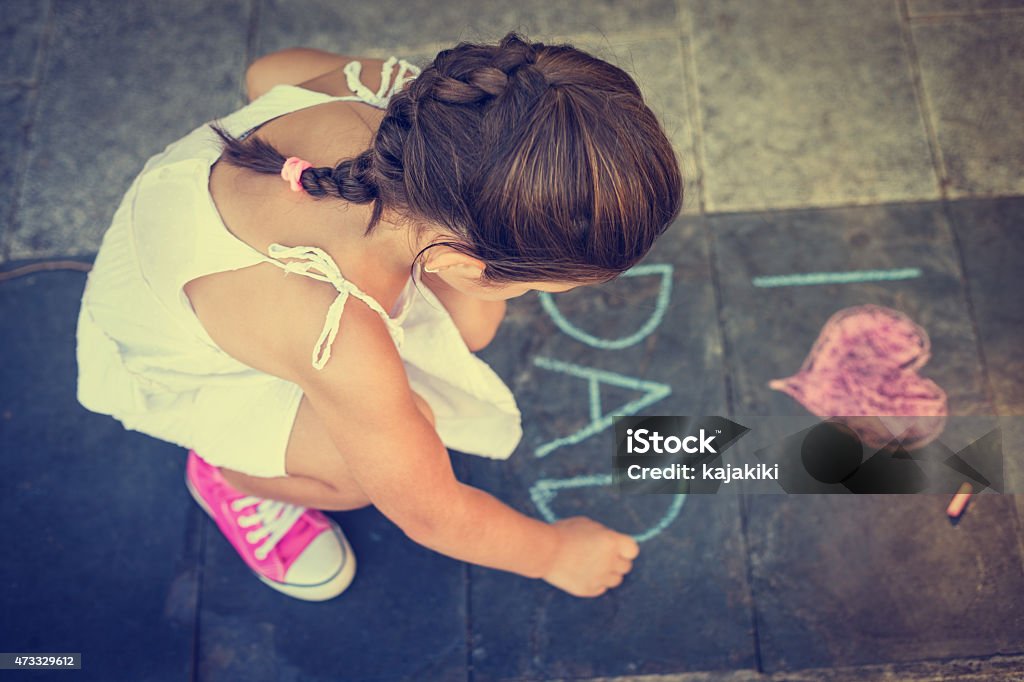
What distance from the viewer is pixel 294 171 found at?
3.97ft

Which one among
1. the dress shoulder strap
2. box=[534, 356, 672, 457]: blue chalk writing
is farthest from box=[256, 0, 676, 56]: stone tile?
box=[534, 356, 672, 457]: blue chalk writing

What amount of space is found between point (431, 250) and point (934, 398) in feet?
4.76

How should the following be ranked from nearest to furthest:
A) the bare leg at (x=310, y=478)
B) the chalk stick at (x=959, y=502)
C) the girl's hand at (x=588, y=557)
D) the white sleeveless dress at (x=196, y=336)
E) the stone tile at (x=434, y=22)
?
the white sleeveless dress at (x=196, y=336), the bare leg at (x=310, y=478), the girl's hand at (x=588, y=557), the chalk stick at (x=959, y=502), the stone tile at (x=434, y=22)

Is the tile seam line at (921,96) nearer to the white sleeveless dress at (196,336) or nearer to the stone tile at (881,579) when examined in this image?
the stone tile at (881,579)

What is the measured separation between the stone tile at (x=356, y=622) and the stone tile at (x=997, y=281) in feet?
4.71

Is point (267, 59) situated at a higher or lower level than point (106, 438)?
higher

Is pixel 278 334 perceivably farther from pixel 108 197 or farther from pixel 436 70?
pixel 108 197

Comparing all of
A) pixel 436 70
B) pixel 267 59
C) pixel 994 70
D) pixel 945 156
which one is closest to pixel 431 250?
pixel 436 70

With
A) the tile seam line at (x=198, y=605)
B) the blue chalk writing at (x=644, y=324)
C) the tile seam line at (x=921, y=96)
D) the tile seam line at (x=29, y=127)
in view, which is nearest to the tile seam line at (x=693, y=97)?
the blue chalk writing at (x=644, y=324)

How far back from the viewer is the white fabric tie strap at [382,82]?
1.44 m

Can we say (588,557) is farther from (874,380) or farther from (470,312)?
(874,380)

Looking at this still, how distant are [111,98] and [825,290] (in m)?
2.11

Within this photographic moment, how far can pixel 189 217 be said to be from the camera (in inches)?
52.2

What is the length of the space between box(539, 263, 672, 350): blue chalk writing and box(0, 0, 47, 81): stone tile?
172 centimetres
